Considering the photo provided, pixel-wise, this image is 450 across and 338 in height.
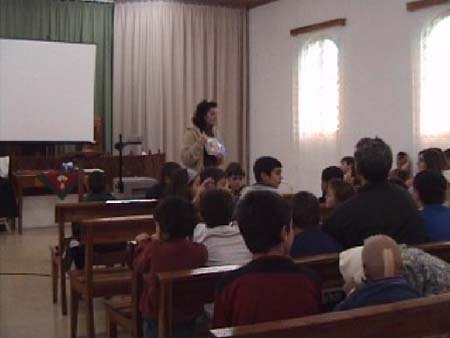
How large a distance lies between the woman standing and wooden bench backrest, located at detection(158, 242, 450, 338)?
296 centimetres

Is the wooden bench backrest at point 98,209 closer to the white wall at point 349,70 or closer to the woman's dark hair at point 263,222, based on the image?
the woman's dark hair at point 263,222

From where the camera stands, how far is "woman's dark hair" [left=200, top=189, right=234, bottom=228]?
3014 mm

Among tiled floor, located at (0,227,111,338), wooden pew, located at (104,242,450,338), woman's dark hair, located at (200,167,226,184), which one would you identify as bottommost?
tiled floor, located at (0,227,111,338)

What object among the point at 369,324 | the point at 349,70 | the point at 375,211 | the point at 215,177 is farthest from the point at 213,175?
the point at 349,70

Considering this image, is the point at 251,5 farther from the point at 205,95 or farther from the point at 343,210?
the point at 343,210

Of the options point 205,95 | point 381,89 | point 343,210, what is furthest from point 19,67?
point 343,210

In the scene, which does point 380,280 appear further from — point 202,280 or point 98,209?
point 98,209

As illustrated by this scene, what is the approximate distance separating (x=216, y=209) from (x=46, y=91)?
678 cm

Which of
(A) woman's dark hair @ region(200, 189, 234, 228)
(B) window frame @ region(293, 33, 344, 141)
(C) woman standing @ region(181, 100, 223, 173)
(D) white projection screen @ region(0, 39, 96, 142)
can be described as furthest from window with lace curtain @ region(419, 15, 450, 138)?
(A) woman's dark hair @ region(200, 189, 234, 228)

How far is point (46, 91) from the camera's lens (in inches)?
365

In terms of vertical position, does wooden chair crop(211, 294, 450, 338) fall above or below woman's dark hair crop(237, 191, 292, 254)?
below

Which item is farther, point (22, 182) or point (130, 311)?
point (22, 182)

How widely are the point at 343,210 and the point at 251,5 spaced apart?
838 cm

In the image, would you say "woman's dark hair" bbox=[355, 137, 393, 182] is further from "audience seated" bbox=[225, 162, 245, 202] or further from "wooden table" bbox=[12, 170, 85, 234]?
"wooden table" bbox=[12, 170, 85, 234]
